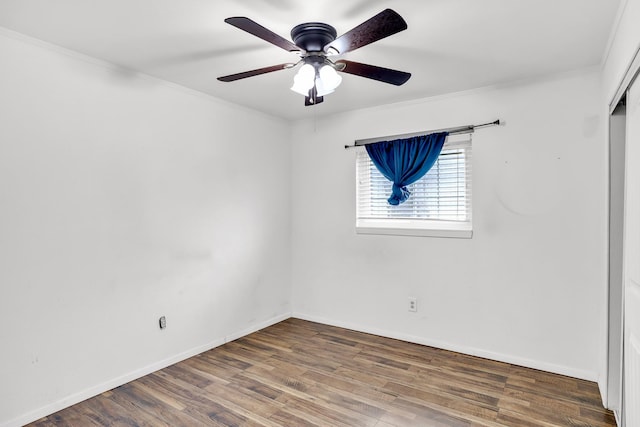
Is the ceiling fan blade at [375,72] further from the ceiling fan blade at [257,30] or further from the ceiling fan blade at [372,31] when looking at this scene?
the ceiling fan blade at [257,30]

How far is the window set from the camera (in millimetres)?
3398

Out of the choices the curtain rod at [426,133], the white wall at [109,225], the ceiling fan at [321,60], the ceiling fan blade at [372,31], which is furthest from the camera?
the curtain rod at [426,133]

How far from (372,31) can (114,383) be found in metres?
2.85

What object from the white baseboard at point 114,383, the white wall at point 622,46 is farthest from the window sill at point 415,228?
the white baseboard at point 114,383

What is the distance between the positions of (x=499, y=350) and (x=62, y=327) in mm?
3286

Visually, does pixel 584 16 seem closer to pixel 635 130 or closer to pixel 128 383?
pixel 635 130

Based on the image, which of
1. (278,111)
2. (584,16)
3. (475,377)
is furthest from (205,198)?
(584,16)

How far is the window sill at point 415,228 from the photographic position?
3363 millimetres

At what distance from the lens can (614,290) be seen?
2.32 meters

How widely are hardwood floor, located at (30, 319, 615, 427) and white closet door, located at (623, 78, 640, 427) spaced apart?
2.06ft

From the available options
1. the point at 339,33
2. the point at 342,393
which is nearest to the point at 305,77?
the point at 339,33

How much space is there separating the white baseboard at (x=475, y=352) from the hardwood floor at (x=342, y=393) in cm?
7

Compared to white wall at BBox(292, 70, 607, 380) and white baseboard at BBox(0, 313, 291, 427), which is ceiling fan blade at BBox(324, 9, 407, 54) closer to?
white wall at BBox(292, 70, 607, 380)

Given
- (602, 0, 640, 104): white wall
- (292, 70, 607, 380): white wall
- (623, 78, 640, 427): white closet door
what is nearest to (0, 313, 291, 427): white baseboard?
(292, 70, 607, 380): white wall
